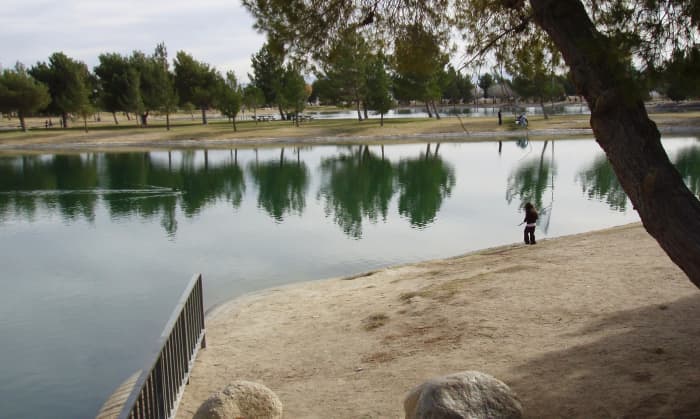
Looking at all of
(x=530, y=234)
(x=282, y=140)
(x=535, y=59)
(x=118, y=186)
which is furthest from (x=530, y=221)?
(x=282, y=140)

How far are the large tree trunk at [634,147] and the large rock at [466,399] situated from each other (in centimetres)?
183

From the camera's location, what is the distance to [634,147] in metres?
5.57

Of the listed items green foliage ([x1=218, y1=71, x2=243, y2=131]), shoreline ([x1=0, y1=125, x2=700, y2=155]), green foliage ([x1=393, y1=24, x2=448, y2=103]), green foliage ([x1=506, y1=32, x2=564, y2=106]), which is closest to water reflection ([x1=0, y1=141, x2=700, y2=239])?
shoreline ([x1=0, y1=125, x2=700, y2=155])

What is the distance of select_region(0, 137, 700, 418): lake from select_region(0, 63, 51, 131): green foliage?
33.4 m

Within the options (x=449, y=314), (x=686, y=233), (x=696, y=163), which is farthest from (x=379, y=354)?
(x=696, y=163)

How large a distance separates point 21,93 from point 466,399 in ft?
263

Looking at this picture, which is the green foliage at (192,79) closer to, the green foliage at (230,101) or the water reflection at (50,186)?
the green foliage at (230,101)

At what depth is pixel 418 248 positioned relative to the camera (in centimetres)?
1905

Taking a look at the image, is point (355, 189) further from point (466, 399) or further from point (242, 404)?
point (466, 399)

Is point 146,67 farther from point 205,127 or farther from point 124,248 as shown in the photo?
point 124,248

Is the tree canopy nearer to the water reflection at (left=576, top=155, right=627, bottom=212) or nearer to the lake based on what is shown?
the lake

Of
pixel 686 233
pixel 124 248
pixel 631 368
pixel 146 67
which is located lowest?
pixel 124 248

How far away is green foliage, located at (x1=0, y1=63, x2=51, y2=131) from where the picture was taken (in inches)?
2918

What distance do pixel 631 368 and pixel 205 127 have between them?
71836mm
